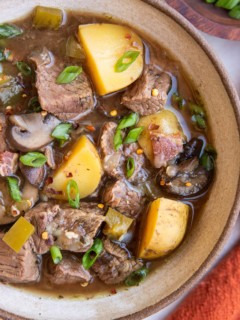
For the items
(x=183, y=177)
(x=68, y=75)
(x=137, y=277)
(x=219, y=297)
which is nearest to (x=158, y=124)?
(x=183, y=177)

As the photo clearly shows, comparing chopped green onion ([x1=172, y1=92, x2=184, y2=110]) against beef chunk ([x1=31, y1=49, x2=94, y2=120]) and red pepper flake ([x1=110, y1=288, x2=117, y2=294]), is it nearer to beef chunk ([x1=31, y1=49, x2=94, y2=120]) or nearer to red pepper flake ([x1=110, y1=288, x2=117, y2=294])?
beef chunk ([x1=31, y1=49, x2=94, y2=120])

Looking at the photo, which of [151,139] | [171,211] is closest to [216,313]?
[171,211]

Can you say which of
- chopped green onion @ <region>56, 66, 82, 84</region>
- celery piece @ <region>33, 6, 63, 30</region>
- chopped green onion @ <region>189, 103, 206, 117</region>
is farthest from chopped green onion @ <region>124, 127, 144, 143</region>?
celery piece @ <region>33, 6, 63, 30</region>

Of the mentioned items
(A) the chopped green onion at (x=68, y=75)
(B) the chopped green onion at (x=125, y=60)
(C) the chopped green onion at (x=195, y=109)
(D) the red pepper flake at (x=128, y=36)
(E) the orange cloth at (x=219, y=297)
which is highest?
(D) the red pepper flake at (x=128, y=36)

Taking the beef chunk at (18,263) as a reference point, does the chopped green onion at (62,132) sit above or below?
above

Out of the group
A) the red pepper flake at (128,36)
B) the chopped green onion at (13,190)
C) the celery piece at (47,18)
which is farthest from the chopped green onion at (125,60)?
the chopped green onion at (13,190)

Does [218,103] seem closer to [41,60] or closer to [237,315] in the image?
[41,60]

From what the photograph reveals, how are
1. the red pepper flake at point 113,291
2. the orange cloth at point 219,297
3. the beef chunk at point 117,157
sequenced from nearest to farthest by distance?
the beef chunk at point 117,157 < the red pepper flake at point 113,291 < the orange cloth at point 219,297

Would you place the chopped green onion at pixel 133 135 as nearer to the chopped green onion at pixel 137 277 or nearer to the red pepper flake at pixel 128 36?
the red pepper flake at pixel 128 36
